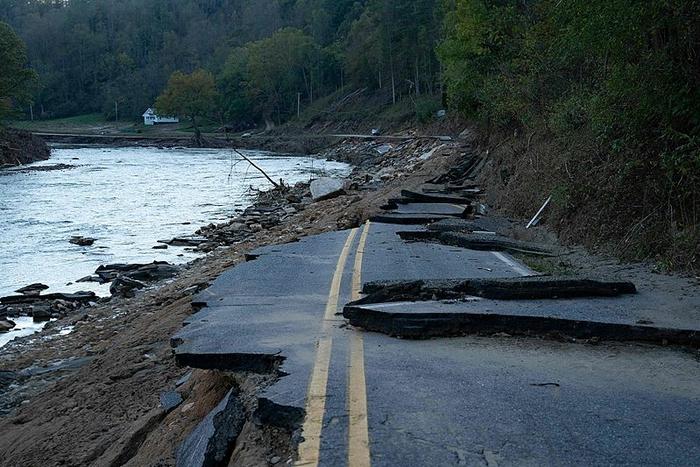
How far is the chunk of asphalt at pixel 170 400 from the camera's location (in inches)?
246

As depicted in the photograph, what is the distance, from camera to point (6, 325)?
1281 centimetres

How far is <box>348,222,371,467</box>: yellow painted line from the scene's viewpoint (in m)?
3.91

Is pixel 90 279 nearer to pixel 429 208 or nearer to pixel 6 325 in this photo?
pixel 6 325

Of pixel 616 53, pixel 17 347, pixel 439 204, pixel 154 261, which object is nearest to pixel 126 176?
pixel 154 261

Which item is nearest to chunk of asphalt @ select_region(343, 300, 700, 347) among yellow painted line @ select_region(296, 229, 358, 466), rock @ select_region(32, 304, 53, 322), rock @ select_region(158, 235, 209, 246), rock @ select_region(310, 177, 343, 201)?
yellow painted line @ select_region(296, 229, 358, 466)

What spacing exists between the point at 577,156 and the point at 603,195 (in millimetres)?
2318

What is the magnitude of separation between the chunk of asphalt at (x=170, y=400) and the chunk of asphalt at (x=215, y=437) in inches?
42.6

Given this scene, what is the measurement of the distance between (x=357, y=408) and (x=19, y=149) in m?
68.2

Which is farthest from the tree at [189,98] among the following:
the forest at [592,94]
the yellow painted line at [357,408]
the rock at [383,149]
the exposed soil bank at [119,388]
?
the yellow painted line at [357,408]

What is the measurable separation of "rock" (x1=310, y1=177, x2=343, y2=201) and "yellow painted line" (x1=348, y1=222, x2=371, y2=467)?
70.0ft

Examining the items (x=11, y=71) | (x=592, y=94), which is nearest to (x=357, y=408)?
(x=592, y=94)

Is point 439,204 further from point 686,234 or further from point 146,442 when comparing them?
point 146,442

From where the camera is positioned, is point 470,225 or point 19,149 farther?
point 19,149

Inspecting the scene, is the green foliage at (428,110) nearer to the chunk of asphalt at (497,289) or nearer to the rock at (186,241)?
the rock at (186,241)
